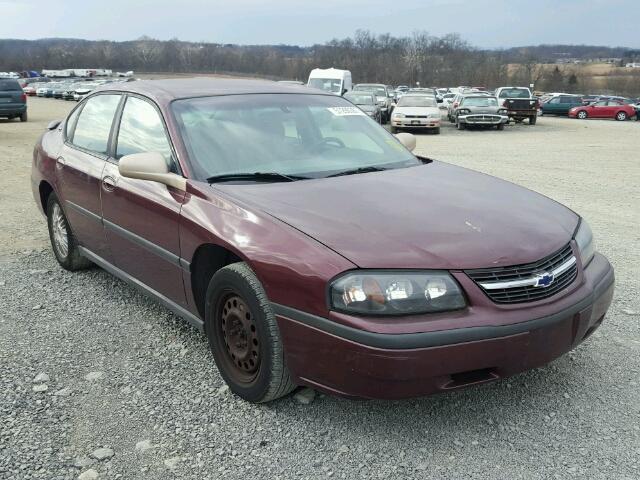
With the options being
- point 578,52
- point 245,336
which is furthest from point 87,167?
point 578,52

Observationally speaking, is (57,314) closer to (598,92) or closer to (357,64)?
(598,92)

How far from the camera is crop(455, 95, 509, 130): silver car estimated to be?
24641 millimetres

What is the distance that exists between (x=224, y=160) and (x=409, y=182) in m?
1.06

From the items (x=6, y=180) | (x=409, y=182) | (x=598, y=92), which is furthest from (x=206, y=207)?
(x=598, y=92)

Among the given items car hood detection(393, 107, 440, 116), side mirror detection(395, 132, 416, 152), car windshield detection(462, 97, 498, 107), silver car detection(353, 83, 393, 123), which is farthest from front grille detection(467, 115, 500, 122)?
side mirror detection(395, 132, 416, 152)

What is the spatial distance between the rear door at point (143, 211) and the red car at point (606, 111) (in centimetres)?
3754

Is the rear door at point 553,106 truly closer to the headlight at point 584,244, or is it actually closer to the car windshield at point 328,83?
the car windshield at point 328,83

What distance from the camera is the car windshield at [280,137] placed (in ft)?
11.4

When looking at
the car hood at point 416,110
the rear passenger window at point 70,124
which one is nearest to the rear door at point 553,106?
the car hood at point 416,110

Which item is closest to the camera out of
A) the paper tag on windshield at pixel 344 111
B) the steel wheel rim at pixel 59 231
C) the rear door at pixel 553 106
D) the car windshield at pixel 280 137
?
the car windshield at pixel 280 137

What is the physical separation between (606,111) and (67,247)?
3791cm

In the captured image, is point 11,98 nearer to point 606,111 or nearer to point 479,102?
point 479,102

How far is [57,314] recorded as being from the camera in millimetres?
4258

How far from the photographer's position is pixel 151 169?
130 inches
